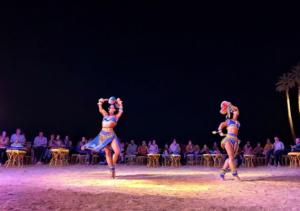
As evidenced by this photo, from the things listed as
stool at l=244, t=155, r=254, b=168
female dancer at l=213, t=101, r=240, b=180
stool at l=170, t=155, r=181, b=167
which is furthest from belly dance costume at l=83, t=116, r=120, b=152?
stool at l=244, t=155, r=254, b=168

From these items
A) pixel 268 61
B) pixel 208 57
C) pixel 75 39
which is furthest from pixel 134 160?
pixel 268 61

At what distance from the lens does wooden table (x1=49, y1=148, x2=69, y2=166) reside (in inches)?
566

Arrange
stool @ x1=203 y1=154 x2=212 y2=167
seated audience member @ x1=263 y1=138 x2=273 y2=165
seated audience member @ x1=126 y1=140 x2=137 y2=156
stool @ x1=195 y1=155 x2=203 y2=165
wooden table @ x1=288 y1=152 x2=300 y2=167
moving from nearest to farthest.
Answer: wooden table @ x1=288 y1=152 x2=300 y2=167, stool @ x1=203 y1=154 x2=212 y2=167, seated audience member @ x1=263 y1=138 x2=273 y2=165, seated audience member @ x1=126 y1=140 x2=137 y2=156, stool @ x1=195 y1=155 x2=203 y2=165

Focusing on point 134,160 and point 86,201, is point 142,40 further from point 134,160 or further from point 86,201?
point 86,201

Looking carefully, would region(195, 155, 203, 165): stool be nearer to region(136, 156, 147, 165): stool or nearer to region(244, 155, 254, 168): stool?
region(244, 155, 254, 168): stool

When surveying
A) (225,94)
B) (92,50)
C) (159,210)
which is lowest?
(159,210)

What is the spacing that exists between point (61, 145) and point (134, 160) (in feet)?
13.9

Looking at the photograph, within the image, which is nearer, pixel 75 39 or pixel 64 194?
pixel 64 194

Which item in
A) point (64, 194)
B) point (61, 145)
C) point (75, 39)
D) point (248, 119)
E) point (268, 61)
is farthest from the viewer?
point (268, 61)

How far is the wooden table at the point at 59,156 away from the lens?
14367 mm

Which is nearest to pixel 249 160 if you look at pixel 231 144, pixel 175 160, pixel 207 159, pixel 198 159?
pixel 207 159

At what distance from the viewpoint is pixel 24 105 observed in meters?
19.2

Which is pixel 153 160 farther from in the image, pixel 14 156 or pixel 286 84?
pixel 286 84

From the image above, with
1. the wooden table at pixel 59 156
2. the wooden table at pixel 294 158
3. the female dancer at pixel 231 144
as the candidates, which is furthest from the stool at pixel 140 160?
the female dancer at pixel 231 144
